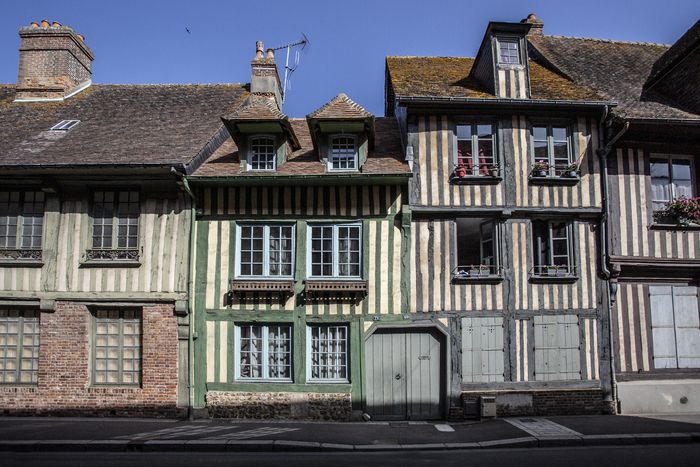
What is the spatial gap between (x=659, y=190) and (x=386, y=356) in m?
6.91

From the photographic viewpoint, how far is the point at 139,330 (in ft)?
36.7

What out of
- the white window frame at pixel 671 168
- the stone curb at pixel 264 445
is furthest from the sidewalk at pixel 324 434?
the white window frame at pixel 671 168

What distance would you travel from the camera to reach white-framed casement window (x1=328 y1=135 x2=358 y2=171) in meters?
11.7

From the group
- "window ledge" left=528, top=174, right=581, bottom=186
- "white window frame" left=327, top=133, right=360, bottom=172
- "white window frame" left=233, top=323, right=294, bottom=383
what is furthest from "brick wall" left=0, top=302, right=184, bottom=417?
"window ledge" left=528, top=174, right=581, bottom=186

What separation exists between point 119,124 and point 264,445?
8405mm

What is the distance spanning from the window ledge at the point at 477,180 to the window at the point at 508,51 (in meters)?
2.79

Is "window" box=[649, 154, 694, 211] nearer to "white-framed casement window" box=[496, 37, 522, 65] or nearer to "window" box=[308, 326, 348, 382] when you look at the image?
"white-framed casement window" box=[496, 37, 522, 65]

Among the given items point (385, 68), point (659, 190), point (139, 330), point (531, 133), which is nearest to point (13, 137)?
point (139, 330)

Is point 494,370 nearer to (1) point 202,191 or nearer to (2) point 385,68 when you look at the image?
(1) point 202,191

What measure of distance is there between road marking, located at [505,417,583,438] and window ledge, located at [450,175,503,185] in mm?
4769

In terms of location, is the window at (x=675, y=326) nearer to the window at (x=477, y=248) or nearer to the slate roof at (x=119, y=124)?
the window at (x=477, y=248)

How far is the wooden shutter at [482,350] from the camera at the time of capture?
1108 cm

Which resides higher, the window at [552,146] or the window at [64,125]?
the window at [64,125]

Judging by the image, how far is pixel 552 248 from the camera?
11516mm
